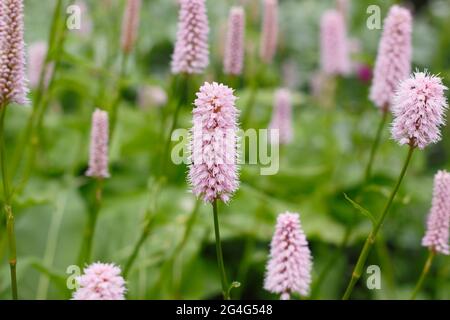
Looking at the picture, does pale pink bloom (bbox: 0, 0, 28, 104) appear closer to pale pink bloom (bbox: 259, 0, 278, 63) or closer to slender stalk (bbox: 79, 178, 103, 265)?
slender stalk (bbox: 79, 178, 103, 265)

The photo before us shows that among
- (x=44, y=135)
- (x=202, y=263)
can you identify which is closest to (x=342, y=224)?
(x=202, y=263)

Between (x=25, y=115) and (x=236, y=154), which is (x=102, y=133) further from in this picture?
(x=25, y=115)

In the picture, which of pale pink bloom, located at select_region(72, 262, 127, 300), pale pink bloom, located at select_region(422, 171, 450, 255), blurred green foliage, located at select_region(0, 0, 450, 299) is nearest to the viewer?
pale pink bloom, located at select_region(72, 262, 127, 300)

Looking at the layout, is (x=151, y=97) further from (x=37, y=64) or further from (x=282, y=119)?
(x=282, y=119)

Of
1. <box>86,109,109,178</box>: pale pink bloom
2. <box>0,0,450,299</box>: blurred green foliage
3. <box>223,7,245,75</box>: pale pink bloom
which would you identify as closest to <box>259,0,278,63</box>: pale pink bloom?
<box>0,0,450,299</box>: blurred green foliage

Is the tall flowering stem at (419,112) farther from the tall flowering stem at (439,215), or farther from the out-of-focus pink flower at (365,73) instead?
the out-of-focus pink flower at (365,73)

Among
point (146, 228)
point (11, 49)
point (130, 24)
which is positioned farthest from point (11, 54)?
point (130, 24)

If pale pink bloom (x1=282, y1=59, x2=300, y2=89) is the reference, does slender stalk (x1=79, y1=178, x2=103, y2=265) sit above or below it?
below
